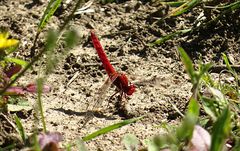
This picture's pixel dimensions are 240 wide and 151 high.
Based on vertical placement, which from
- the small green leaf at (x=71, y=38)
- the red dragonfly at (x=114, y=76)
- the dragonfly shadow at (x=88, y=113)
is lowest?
the dragonfly shadow at (x=88, y=113)

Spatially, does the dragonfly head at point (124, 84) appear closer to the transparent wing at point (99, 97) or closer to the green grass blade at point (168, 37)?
the transparent wing at point (99, 97)

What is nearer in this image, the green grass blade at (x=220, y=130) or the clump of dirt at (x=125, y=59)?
the green grass blade at (x=220, y=130)

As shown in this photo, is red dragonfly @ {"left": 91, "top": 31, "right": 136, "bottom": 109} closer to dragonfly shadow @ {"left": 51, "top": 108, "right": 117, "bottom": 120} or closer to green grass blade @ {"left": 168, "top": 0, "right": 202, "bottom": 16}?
dragonfly shadow @ {"left": 51, "top": 108, "right": 117, "bottom": 120}

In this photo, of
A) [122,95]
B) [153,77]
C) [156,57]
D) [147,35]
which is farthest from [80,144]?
[147,35]

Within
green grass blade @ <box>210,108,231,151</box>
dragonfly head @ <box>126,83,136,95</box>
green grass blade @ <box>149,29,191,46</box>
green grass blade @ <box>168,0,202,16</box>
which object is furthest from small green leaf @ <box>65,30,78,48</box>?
green grass blade @ <box>168,0,202,16</box>

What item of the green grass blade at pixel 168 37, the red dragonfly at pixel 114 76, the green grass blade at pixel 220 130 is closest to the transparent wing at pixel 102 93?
the red dragonfly at pixel 114 76

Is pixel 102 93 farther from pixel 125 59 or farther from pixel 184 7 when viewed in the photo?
pixel 184 7

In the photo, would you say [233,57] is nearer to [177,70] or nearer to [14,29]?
[177,70]

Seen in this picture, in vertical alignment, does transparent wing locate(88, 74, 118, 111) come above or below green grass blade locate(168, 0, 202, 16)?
below

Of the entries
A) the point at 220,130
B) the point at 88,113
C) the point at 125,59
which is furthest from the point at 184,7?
the point at 220,130
